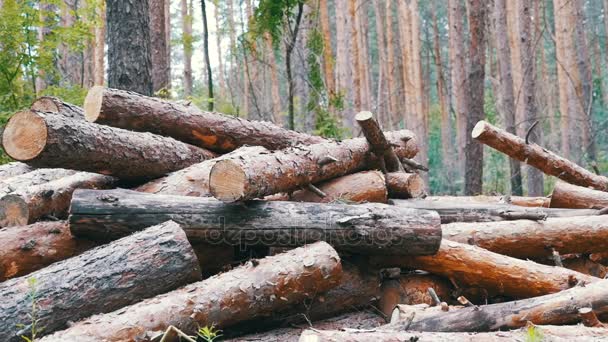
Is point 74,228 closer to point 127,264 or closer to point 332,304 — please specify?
point 127,264

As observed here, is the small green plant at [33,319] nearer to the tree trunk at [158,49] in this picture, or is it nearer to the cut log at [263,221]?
the cut log at [263,221]

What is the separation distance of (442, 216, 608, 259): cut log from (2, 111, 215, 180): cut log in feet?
8.06

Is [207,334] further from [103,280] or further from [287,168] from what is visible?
[287,168]

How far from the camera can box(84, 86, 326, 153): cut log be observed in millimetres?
4980

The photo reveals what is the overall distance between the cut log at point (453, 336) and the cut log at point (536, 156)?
3.58 metres

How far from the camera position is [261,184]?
408 cm

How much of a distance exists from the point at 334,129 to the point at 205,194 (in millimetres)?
6624

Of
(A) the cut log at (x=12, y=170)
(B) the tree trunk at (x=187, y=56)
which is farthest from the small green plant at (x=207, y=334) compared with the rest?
(B) the tree trunk at (x=187, y=56)

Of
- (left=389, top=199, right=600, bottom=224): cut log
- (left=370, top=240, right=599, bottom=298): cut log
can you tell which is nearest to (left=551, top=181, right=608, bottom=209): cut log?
(left=389, top=199, right=600, bottom=224): cut log

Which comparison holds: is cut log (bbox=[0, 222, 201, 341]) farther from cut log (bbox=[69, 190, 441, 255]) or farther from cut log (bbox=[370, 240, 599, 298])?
cut log (bbox=[370, 240, 599, 298])

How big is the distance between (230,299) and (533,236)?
266 cm

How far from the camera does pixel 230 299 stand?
12.0ft

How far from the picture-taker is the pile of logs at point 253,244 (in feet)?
11.5

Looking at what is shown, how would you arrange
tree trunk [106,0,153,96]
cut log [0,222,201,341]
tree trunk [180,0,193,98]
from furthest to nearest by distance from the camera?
tree trunk [180,0,193,98] → tree trunk [106,0,153,96] → cut log [0,222,201,341]
